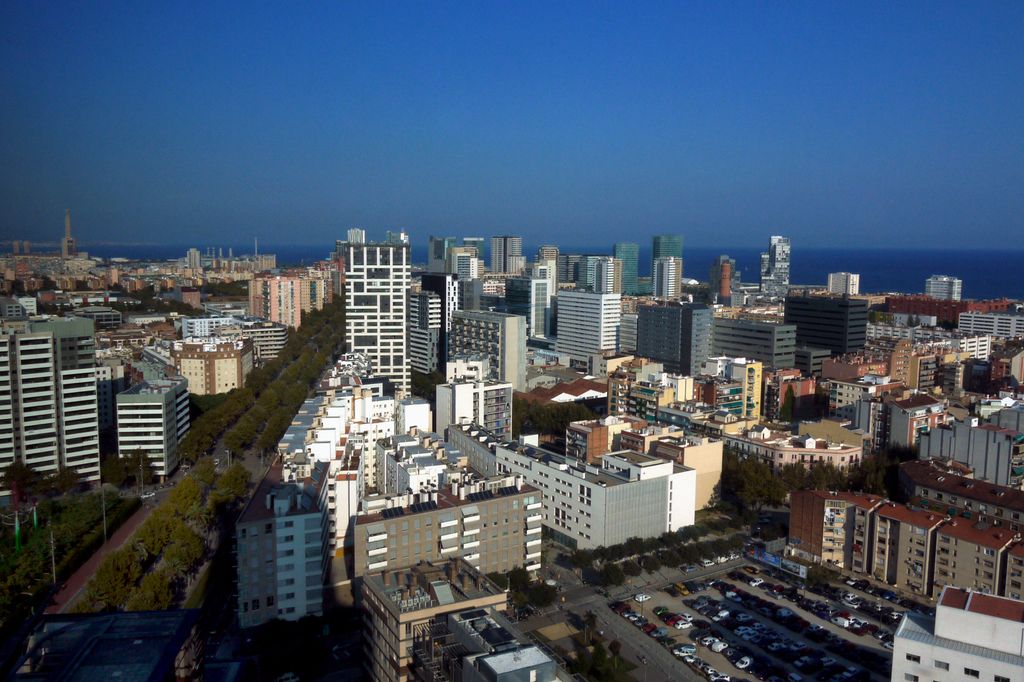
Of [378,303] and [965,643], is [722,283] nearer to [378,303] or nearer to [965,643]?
[378,303]

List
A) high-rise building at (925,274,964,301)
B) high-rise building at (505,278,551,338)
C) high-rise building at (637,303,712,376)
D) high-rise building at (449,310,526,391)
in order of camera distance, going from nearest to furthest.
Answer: high-rise building at (449,310,526,391)
high-rise building at (637,303,712,376)
high-rise building at (505,278,551,338)
high-rise building at (925,274,964,301)

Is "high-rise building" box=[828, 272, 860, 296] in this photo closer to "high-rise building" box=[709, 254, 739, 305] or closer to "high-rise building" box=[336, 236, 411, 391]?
"high-rise building" box=[709, 254, 739, 305]

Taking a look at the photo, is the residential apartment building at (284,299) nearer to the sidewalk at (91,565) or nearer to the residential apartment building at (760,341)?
the residential apartment building at (760,341)

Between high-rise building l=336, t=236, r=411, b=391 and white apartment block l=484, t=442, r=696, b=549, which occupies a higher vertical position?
high-rise building l=336, t=236, r=411, b=391

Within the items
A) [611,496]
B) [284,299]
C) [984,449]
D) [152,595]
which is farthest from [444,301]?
[152,595]

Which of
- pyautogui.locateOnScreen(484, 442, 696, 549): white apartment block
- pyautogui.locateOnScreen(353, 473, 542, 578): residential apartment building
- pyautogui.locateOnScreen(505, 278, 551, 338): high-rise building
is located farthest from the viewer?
pyautogui.locateOnScreen(505, 278, 551, 338): high-rise building

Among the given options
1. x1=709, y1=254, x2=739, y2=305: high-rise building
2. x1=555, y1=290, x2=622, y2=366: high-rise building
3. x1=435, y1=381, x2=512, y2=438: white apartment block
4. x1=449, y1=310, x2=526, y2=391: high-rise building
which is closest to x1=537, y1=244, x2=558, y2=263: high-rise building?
x1=709, y1=254, x2=739, y2=305: high-rise building

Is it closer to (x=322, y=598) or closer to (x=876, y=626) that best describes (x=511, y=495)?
(x=322, y=598)
